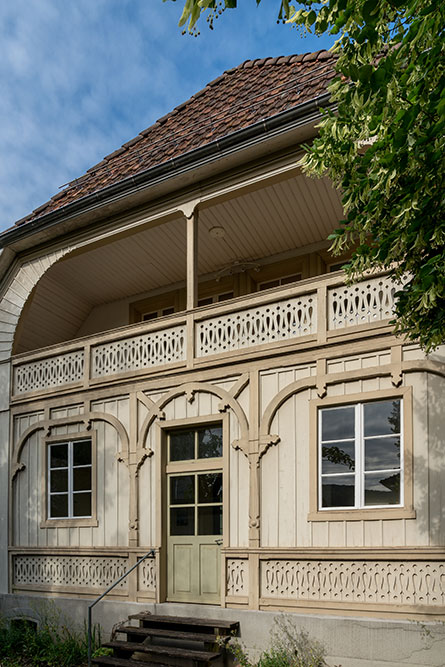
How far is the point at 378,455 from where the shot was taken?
8.92m

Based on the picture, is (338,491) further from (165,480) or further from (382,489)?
(165,480)

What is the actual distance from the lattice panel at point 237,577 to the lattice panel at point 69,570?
214 cm

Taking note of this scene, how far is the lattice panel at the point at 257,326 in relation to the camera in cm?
989

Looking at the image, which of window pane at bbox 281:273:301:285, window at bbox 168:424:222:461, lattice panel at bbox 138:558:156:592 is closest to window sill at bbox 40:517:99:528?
lattice panel at bbox 138:558:156:592

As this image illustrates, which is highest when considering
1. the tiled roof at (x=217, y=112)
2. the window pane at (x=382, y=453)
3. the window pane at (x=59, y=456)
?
the tiled roof at (x=217, y=112)

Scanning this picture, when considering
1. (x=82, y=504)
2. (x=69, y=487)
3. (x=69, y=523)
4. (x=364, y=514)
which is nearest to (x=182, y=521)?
(x=82, y=504)

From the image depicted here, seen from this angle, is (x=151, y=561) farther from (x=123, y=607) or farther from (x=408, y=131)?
(x=408, y=131)

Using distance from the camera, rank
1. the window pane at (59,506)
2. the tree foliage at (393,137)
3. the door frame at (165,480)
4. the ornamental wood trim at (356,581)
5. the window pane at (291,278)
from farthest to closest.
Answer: the window pane at (291,278)
the window pane at (59,506)
the door frame at (165,480)
the ornamental wood trim at (356,581)
the tree foliage at (393,137)

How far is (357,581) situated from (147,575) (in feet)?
12.1

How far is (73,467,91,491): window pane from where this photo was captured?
1222 cm

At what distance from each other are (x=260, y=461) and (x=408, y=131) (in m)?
6.21

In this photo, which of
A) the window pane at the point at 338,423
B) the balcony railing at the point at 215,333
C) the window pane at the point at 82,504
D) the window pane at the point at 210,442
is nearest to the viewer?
the window pane at the point at 338,423

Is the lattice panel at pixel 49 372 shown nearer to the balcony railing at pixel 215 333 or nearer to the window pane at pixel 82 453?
the balcony railing at pixel 215 333

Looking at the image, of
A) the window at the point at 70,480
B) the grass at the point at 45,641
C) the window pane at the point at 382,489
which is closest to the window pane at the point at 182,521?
the window at the point at 70,480
